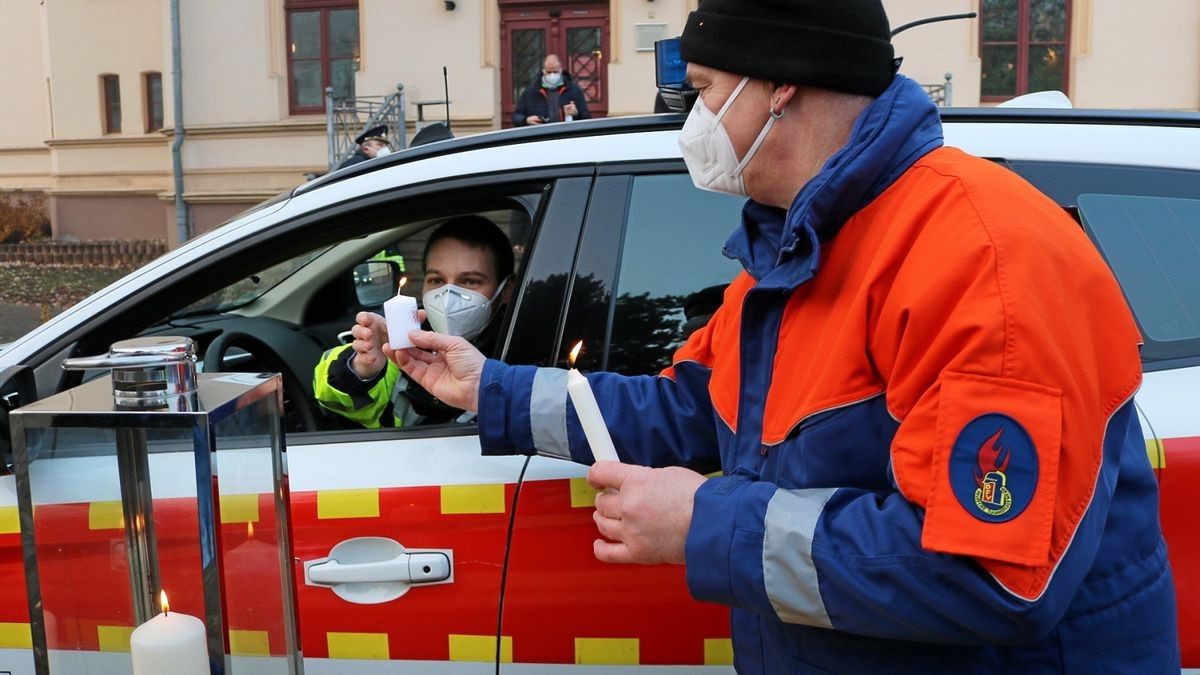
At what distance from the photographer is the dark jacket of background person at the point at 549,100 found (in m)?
12.1

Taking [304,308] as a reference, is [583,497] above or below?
below

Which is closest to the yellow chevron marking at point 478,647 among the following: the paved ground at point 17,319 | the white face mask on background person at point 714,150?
the white face mask on background person at point 714,150

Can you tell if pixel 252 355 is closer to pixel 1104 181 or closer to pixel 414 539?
pixel 414 539

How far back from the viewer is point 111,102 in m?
17.0

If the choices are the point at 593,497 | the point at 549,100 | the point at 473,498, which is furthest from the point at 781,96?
the point at 549,100

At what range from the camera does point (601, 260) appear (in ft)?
6.88

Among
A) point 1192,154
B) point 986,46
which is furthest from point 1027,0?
point 1192,154


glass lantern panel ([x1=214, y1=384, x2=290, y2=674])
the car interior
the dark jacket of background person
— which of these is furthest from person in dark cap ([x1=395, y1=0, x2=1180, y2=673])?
the dark jacket of background person

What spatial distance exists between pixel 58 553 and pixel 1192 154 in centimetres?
195

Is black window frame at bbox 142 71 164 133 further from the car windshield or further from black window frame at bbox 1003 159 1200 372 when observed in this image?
black window frame at bbox 1003 159 1200 372

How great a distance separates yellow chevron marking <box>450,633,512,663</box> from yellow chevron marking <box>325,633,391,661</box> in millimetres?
126

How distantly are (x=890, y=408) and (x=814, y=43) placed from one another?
1.54 feet

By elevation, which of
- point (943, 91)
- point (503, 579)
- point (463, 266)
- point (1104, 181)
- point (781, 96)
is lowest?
point (503, 579)

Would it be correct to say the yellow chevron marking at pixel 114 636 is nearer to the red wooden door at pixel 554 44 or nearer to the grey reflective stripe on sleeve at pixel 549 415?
the grey reflective stripe on sleeve at pixel 549 415
